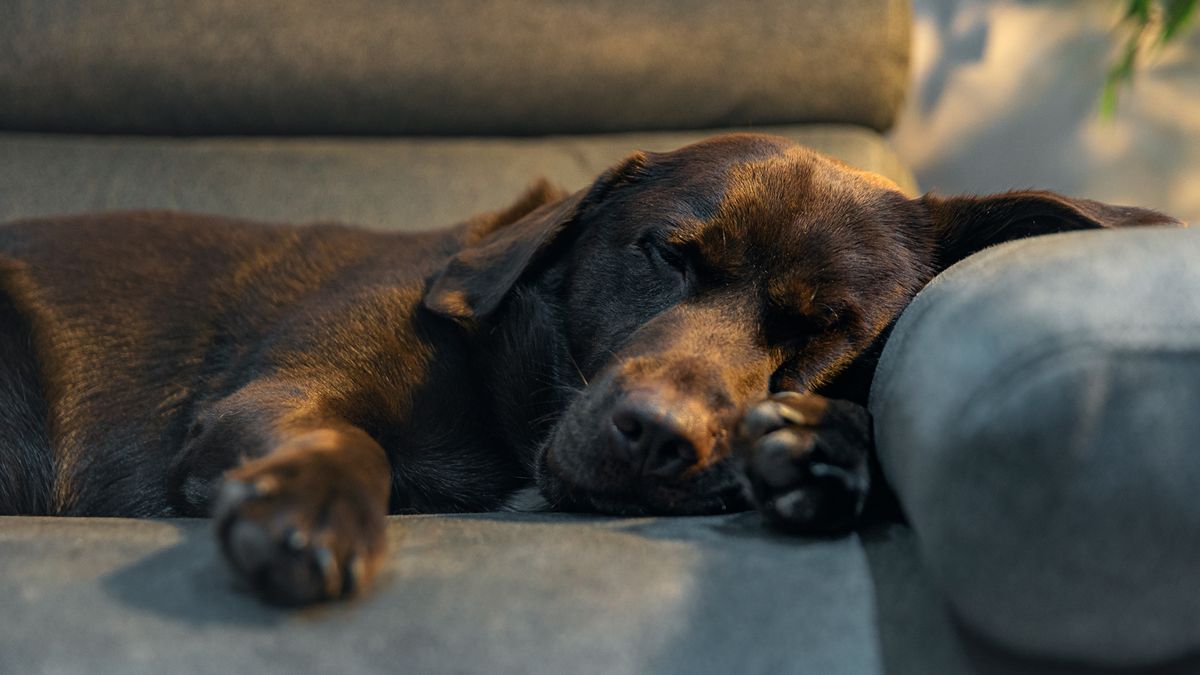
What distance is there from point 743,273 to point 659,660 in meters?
0.78

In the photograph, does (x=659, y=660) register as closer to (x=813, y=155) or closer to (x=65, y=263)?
(x=813, y=155)

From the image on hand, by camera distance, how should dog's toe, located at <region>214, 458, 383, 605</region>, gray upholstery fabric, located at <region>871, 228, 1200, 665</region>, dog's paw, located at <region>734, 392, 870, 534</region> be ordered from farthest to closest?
dog's paw, located at <region>734, 392, 870, 534</region>
dog's toe, located at <region>214, 458, 383, 605</region>
gray upholstery fabric, located at <region>871, 228, 1200, 665</region>

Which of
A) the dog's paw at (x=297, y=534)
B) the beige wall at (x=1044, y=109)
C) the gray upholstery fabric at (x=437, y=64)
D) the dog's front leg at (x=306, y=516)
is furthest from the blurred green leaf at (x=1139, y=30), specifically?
the dog's paw at (x=297, y=534)

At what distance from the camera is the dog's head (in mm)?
1332

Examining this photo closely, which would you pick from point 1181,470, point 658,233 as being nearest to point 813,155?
point 658,233

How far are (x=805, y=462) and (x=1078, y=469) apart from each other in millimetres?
362

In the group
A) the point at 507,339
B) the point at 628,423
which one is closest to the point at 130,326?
the point at 507,339

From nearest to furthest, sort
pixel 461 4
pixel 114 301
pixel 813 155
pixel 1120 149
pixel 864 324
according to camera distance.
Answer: pixel 864 324, pixel 813 155, pixel 114 301, pixel 461 4, pixel 1120 149

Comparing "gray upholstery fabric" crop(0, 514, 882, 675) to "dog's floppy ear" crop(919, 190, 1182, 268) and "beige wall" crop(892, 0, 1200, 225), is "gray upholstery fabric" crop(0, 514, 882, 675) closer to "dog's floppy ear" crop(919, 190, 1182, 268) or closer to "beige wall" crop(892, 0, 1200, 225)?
"dog's floppy ear" crop(919, 190, 1182, 268)

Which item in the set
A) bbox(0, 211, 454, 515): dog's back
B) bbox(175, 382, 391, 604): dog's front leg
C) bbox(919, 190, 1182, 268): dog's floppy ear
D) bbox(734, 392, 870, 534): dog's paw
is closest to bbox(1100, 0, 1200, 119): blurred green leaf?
bbox(919, 190, 1182, 268): dog's floppy ear

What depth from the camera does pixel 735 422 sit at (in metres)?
1.36

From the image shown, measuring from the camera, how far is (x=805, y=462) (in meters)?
1.17

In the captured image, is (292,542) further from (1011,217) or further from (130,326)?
(1011,217)

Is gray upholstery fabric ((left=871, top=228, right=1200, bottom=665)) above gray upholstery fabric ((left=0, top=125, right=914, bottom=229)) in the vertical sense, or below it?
above
